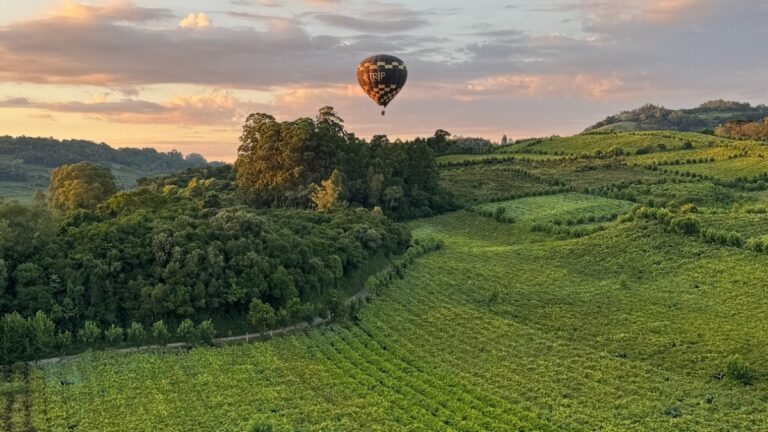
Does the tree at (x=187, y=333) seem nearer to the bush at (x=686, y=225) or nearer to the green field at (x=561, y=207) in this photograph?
the bush at (x=686, y=225)

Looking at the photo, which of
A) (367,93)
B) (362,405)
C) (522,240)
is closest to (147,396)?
(362,405)

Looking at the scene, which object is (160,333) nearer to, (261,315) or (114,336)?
(114,336)

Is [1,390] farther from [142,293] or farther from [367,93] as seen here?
[367,93]

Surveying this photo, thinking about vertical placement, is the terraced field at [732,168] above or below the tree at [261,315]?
above

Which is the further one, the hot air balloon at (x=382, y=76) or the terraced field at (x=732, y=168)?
the terraced field at (x=732, y=168)

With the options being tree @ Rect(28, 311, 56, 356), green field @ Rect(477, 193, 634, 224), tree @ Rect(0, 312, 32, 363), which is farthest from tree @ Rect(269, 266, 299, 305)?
green field @ Rect(477, 193, 634, 224)

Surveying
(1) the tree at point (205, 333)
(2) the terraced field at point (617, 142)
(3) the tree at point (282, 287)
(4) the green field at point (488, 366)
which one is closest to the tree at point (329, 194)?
(4) the green field at point (488, 366)

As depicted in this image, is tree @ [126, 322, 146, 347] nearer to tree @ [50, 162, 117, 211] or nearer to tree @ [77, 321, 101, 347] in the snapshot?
tree @ [77, 321, 101, 347]
